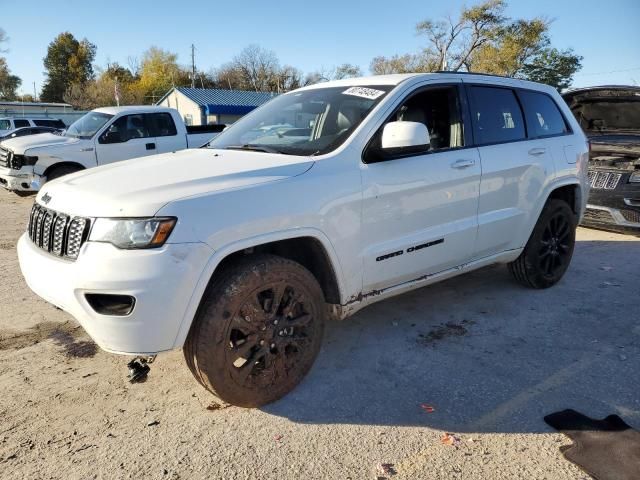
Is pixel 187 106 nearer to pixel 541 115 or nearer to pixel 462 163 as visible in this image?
pixel 541 115

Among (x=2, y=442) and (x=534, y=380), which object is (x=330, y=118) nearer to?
(x=534, y=380)

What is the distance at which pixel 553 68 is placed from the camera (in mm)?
49281

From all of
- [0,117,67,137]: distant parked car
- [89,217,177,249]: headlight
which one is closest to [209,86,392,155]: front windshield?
[89,217,177,249]: headlight

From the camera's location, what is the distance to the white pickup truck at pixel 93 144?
30.4ft

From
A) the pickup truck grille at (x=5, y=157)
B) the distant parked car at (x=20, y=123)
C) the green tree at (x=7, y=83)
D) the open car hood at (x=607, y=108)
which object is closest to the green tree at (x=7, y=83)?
the green tree at (x=7, y=83)

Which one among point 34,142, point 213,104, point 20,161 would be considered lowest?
point 20,161

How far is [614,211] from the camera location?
22.3 ft

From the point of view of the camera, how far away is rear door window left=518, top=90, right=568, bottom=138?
443 cm

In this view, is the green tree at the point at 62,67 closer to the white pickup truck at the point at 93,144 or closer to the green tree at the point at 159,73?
the green tree at the point at 159,73

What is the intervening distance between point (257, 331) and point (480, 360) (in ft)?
5.30

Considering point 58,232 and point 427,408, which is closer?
point 58,232

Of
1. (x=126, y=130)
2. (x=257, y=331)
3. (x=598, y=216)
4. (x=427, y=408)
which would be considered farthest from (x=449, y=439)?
(x=126, y=130)

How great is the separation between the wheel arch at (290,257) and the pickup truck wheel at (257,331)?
0.10 metres

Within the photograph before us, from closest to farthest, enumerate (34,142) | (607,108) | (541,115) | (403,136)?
(403,136)
(541,115)
(607,108)
(34,142)
